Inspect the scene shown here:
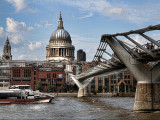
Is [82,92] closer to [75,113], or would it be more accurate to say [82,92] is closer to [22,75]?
[22,75]

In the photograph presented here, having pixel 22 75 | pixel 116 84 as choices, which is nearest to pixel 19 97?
pixel 22 75

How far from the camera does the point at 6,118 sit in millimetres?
43344

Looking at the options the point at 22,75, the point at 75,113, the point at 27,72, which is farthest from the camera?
the point at 27,72

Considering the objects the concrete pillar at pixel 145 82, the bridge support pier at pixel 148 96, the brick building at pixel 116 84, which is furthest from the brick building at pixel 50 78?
the bridge support pier at pixel 148 96

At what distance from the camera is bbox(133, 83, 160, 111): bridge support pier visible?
44.7 meters

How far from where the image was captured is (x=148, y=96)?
45062 mm

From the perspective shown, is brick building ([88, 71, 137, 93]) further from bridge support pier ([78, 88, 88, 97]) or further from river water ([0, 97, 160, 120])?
river water ([0, 97, 160, 120])

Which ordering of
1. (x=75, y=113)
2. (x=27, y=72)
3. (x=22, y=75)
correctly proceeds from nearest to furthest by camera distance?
1. (x=75, y=113)
2. (x=22, y=75)
3. (x=27, y=72)

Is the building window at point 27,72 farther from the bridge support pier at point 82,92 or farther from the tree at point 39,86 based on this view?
the bridge support pier at point 82,92

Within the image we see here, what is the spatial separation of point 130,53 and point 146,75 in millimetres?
3326

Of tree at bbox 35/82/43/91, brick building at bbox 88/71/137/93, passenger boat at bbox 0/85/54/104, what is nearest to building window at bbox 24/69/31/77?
tree at bbox 35/82/43/91

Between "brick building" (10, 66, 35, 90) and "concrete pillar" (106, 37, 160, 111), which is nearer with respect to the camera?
"concrete pillar" (106, 37, 160, 111)

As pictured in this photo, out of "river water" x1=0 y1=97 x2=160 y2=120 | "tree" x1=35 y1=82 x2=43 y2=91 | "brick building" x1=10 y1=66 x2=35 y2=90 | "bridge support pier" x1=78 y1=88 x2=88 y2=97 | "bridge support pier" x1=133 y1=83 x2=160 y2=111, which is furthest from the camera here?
"brick building" x1=10 y1=66 x2=35 y2=90

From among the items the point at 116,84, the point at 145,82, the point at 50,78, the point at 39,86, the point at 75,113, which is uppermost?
the point at 50,78
